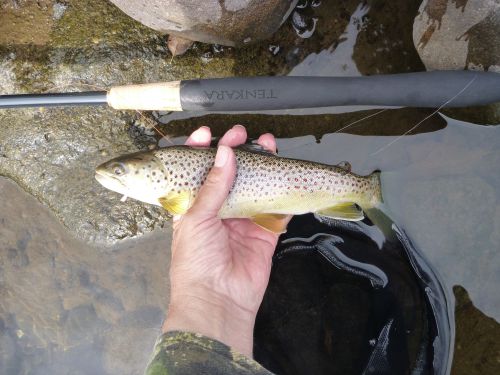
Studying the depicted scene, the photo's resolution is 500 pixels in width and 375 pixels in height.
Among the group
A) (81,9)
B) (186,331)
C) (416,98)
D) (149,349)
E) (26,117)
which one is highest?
(81,9)

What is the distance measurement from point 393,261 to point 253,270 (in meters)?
0.99

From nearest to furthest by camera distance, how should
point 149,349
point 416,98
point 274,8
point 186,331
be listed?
point 186,331, point 416,98, point 274,8, point 149,349

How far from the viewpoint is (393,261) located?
2.99 meters

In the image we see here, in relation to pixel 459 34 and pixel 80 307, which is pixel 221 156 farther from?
pixel 459 34

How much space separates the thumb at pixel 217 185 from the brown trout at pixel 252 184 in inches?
7.1

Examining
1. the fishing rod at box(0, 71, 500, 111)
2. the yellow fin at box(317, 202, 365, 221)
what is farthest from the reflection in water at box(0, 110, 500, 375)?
the fishing rod at box(0, 71, 500, 111)

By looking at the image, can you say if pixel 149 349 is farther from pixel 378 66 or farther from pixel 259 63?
pixel 378 66

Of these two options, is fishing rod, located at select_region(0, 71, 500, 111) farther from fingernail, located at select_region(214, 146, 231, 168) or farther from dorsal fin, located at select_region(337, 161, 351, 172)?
dorsal fin, located at select_region(337, 161, 351, 172)

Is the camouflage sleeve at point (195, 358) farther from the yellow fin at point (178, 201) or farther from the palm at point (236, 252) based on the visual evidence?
the yellow fin at point (178, 201)

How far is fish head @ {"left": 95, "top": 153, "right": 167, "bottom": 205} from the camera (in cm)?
256

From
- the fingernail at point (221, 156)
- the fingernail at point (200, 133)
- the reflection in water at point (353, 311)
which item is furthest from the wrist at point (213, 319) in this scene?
the fingernail at point (200, 133)

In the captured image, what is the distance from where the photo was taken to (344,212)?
2805 mm

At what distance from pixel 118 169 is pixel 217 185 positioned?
595mm

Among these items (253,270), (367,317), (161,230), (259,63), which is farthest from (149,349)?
(259,63)
